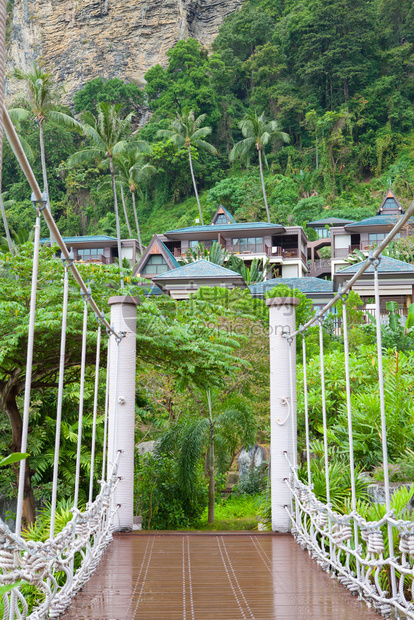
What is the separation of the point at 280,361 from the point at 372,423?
180 centimetres

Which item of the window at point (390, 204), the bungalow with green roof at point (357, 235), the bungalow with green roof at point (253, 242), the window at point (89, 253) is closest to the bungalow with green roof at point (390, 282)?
the bungalow with green roof at point (357, 235)

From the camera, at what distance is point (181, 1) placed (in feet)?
162

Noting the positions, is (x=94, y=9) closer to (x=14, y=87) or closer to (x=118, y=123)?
(x=14, y=87)

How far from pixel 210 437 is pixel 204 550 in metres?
4.51

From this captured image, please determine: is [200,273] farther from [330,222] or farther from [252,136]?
[252,136]

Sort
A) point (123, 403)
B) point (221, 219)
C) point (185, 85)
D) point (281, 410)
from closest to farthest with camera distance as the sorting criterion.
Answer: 1. point (281, 410)
2. point (123, 403)
3. point (221, 219)
4. point (185, 85)

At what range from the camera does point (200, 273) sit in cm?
2181

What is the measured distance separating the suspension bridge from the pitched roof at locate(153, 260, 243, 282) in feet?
50.5

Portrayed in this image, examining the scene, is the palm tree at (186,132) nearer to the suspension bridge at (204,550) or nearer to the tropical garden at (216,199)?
the tropical garden at (216,199)

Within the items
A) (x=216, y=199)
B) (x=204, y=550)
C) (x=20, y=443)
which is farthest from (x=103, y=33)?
(x=204, y=550)

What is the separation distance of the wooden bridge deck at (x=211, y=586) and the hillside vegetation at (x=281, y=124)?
29.1 metres

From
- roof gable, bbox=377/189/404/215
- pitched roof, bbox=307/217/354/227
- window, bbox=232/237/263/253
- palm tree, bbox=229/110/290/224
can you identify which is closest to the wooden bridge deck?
window, bbox=232/237/263/253

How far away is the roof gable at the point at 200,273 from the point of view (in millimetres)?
21578

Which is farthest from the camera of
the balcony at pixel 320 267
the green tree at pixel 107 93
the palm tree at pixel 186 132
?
the green tree at pixel 107 93
